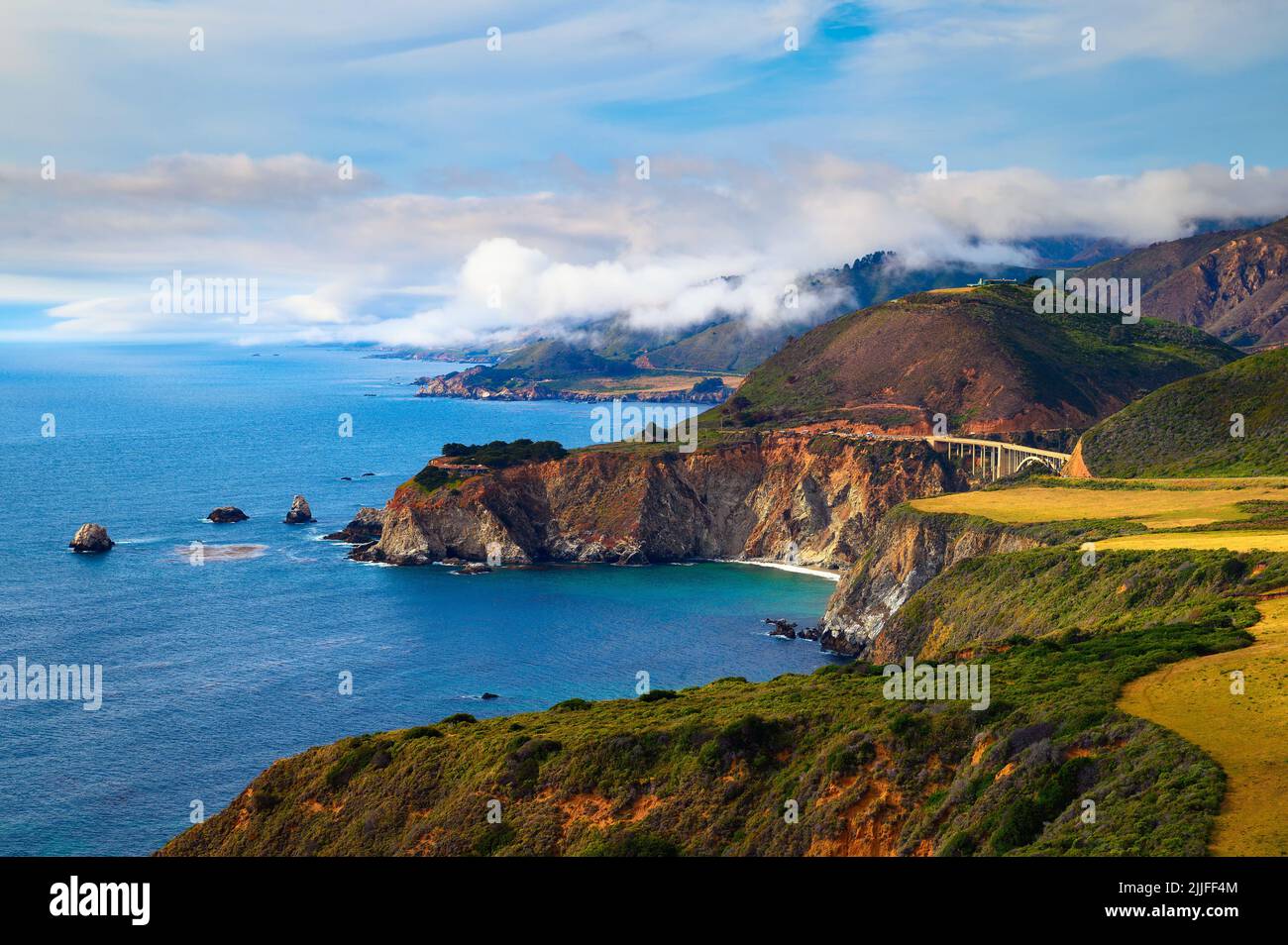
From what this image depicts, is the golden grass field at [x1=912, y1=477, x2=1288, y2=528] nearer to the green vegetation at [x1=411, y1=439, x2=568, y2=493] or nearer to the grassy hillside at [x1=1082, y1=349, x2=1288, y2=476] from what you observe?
the grassy hillside at [x1=1082, y1=349, x2=1288, y2=476]

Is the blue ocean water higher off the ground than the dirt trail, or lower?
lower

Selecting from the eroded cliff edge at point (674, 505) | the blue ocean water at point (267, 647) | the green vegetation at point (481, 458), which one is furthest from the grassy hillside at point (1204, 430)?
the green vegetation at point (481, 458)

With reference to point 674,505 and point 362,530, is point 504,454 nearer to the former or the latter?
point 362,530

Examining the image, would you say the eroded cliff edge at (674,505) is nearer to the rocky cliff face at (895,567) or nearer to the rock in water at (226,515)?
the rock in water at (226,515)

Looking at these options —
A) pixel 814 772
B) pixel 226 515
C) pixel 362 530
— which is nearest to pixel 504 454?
pixel 362 530

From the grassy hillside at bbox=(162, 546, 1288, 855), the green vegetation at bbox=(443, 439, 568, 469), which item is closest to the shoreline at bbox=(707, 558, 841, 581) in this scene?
the green vegetation at bbox=(443, 439, 568, 469)
